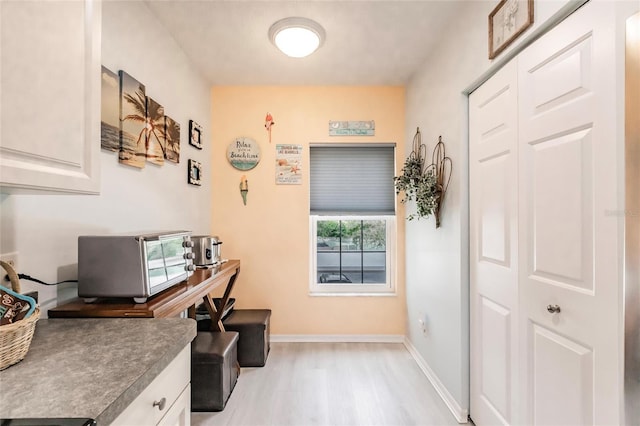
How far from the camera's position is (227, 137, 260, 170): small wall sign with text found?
120 inches

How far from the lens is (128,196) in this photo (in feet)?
5.74

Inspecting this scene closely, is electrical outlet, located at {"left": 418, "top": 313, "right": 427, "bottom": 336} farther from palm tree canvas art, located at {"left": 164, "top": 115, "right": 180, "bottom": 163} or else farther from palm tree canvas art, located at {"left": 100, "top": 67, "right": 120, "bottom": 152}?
palm tree canvas art, located at {"left": 100, "top": 67, "right": 120, "bottom": 152}

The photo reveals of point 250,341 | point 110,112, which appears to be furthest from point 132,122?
point 250,341

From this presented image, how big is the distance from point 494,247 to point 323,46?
6.22ft

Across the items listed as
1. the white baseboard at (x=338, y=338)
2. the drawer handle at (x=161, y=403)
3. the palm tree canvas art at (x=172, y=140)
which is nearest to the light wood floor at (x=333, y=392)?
the white baseboard at (x=338, y=338)

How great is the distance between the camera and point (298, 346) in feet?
9.68

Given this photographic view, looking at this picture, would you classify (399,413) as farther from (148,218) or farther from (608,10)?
(608,10)

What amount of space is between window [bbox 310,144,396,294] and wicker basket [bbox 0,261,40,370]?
2.47 metres

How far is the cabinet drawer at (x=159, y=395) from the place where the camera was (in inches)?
29.0

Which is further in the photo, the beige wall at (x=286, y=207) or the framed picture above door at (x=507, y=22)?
the beige wall at (x=286, y=207)

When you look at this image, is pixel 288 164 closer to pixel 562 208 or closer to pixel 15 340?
pixel 562 208

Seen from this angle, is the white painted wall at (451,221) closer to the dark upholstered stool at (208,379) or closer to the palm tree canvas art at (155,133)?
the dark upholstered stool at (208,379)

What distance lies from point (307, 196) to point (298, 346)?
150 cm

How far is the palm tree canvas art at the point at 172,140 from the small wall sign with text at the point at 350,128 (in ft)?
4.76
